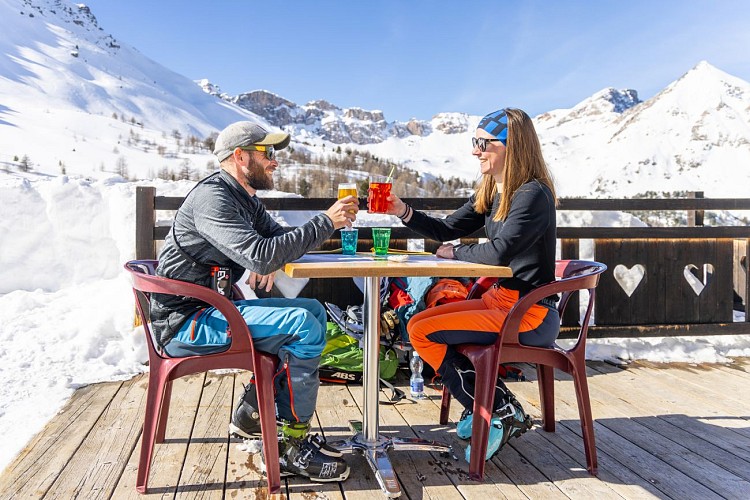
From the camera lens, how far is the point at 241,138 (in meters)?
2.49

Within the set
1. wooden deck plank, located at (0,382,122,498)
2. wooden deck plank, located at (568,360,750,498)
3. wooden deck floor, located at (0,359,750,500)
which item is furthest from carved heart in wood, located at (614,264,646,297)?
wooden deck plank, located at (0,382,122,498)

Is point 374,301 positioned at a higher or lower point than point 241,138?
lower

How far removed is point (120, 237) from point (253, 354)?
513cm

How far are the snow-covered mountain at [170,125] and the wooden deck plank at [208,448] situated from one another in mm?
45150

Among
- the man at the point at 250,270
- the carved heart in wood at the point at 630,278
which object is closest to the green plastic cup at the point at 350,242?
the man at the point at 250,270

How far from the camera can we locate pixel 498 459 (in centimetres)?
267

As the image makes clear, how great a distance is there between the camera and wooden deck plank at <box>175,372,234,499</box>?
7.69ft

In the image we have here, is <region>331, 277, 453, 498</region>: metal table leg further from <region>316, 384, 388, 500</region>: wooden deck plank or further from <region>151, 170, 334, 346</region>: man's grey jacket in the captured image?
<region>151, 170, 334, 346</region>: man's grey jacket

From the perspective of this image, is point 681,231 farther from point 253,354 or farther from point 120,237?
point 120,237

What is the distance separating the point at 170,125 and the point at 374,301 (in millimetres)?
113498

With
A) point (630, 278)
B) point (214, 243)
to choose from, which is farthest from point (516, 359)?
point (630, 278)

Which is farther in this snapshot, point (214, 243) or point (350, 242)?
point (350, 242)

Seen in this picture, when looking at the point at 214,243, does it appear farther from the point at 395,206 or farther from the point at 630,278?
the point at 630,278

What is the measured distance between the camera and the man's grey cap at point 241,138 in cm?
249
